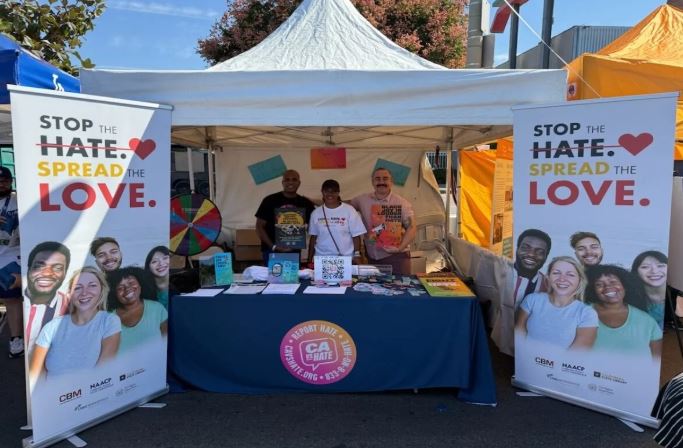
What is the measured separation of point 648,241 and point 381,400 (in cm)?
178

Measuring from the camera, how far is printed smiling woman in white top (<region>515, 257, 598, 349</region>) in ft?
8.75

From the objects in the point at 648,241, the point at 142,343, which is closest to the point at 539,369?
the point at 648,241

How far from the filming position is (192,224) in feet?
10.7

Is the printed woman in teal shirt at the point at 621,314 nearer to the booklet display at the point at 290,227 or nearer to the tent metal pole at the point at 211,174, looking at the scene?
the booklet display at the point at 290,227

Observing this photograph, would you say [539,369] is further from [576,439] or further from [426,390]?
[426,390]

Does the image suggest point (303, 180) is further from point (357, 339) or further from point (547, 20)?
point (547, 20)

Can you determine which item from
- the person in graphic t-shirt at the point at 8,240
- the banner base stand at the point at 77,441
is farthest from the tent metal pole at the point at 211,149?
the banner base stand at the point at 77,441

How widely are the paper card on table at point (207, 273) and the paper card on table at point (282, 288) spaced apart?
0.40m

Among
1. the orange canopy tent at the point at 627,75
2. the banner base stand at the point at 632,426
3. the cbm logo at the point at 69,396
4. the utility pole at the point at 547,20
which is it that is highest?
the utility pole at the point at 547,20

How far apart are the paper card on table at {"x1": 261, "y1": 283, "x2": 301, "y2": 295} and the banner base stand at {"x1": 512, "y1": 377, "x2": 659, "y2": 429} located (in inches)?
62.0

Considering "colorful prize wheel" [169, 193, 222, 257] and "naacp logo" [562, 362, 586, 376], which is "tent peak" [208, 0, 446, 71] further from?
"naacp logo" [562, 362, 586, 376]

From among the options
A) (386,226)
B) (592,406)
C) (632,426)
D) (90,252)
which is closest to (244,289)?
(90,252)

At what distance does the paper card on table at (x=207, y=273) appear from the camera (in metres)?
3.05

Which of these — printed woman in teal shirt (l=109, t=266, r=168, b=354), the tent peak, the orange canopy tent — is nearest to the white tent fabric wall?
the tent peak
